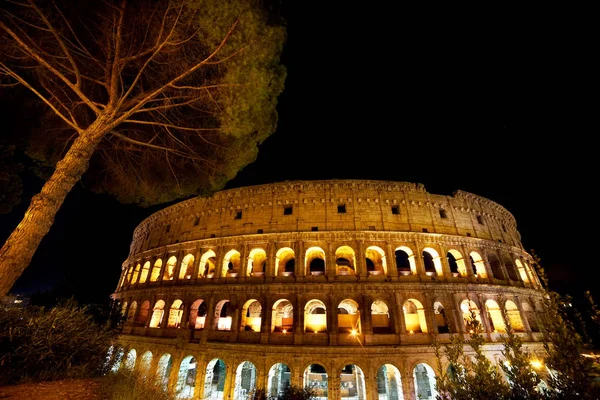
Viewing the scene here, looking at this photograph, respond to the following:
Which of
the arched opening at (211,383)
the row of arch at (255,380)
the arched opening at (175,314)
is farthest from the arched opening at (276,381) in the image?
the arched opening at (175,314)

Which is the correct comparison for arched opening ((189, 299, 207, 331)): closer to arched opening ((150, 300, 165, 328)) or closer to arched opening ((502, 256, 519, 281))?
arched opening ((150, 300, 165, 328))

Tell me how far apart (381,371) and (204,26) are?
22941 millimetres

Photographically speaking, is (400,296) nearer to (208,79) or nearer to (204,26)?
(208,79)

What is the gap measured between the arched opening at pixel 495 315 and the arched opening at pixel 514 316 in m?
0.78

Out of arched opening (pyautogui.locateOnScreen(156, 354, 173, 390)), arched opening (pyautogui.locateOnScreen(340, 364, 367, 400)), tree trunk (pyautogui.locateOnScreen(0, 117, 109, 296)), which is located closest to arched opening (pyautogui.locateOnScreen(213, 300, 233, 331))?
arched opening (pyautogui.locateOnScreen(156, 354, 173, 390))

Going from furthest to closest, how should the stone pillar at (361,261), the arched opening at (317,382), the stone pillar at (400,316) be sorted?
1. the stone pillar at (361,261)
2. the arched opening at (317,382)
3. the stone pillar at (400,316)

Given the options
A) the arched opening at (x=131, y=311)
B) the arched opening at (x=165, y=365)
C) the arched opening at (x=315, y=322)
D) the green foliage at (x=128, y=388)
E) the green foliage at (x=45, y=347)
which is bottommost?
the arched opening at (x=165, y=365)

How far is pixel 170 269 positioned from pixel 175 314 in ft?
14.1

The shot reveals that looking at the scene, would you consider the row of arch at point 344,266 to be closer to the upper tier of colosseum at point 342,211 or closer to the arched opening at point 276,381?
the upper tier of colosseum at point 342,211

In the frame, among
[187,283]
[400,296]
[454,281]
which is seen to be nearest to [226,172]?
[187,283]

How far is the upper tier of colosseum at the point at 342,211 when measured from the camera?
18750 mm

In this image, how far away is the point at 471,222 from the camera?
20359 mm

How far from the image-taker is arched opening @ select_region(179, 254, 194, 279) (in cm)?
2084

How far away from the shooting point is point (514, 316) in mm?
18406
